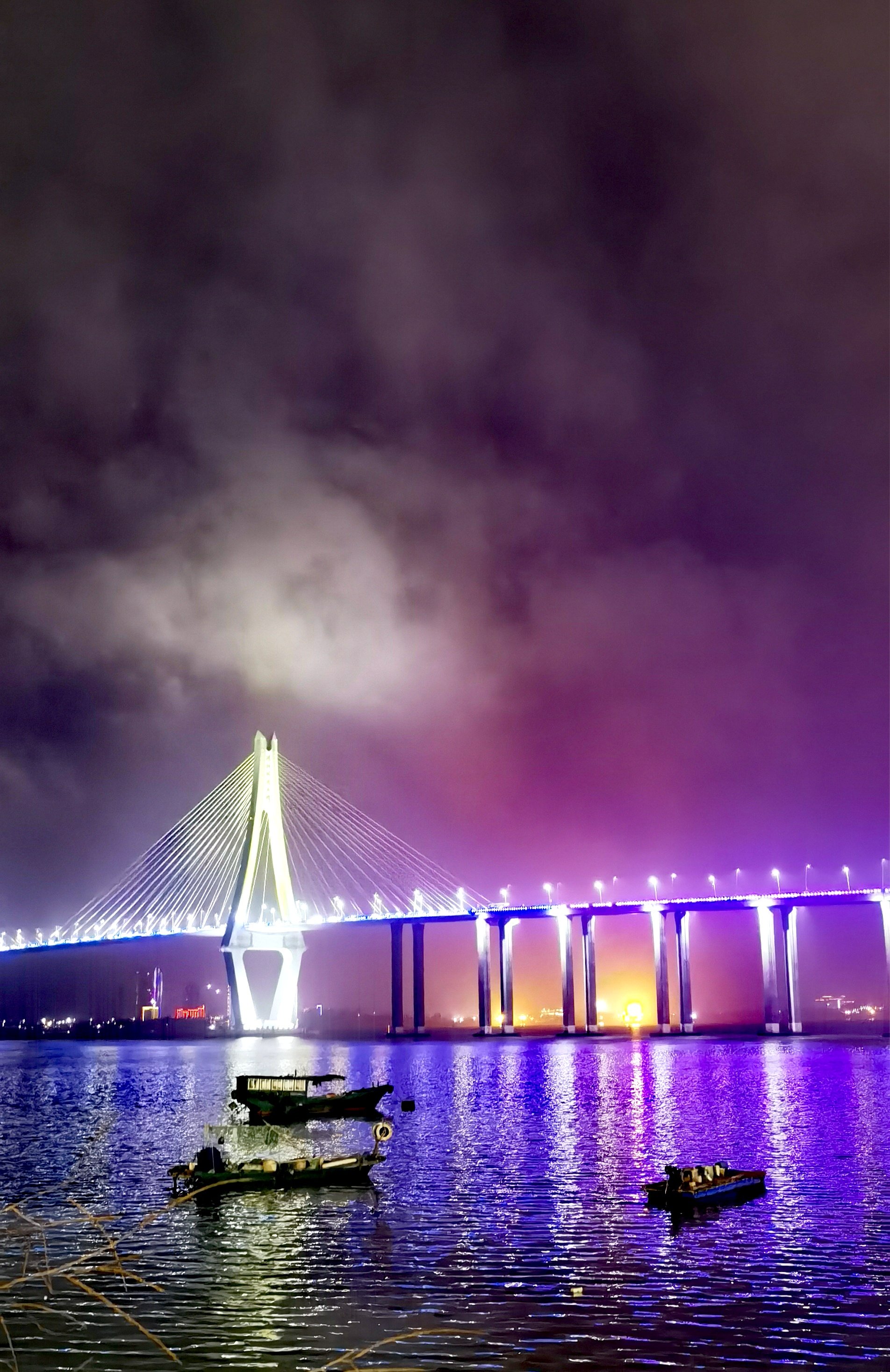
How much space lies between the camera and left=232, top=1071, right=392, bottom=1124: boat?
48625 millimetres

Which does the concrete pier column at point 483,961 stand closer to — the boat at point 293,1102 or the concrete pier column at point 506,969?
the concrete pier column at point 506,969

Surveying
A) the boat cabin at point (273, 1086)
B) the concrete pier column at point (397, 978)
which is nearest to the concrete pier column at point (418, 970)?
the concrete pier column at point (397, 978)

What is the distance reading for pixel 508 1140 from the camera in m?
38.7

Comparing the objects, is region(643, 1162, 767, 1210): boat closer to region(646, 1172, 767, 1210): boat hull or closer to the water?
region(646, 1172, 767, 1210): boat hull

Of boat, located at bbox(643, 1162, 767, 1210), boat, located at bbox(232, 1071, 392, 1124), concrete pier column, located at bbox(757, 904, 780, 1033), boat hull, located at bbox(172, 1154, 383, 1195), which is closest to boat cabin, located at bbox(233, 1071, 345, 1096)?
boat, located at bbox(232, 1071, 392, 1124)

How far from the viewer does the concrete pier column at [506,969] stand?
148m

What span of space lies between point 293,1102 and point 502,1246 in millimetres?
29633

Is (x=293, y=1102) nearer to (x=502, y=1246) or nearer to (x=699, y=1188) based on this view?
(x=699, y=1188)

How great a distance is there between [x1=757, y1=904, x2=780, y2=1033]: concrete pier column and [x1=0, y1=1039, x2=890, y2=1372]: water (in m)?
82.0

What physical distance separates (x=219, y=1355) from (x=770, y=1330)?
7325 mm

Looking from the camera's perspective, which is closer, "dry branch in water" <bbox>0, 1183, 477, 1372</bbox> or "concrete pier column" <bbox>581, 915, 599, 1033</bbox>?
"dry branch in water" <bbox>0, 1183, 477, 1372</bbox>

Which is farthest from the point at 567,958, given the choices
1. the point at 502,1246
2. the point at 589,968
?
the point at 502,1246

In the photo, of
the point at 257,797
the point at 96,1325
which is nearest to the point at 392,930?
the point at 257,797

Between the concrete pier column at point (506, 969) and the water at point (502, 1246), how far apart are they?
318 ft
